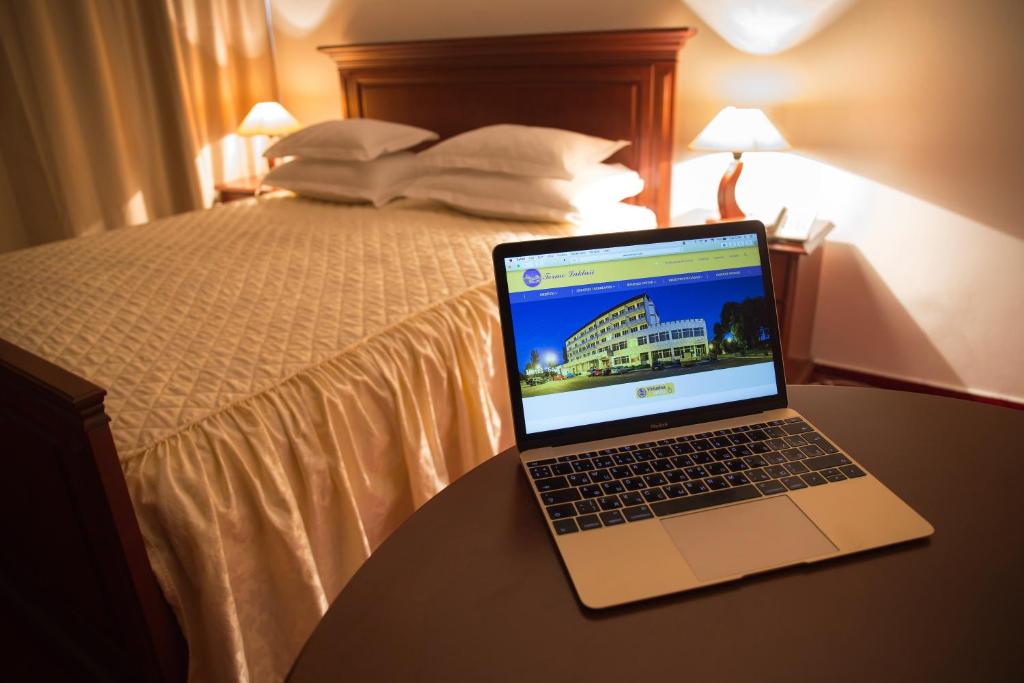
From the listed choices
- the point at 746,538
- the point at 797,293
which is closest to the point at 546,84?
the point at 797,293

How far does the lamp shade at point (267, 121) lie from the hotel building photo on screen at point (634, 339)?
8.95 ft

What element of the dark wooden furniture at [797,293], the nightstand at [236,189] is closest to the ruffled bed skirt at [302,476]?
the dark wooden furniture at [797,293]

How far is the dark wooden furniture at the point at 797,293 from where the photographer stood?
79.4 inches

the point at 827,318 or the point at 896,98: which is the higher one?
the point at 896,98

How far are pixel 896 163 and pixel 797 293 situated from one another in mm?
485

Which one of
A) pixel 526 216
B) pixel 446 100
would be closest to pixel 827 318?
pixel 526 216

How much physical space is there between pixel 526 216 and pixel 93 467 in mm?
1513

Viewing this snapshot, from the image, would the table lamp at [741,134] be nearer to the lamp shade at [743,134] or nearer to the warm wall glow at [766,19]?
the lamp shade at [743,134]

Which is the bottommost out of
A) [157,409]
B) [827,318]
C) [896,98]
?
[827,318]

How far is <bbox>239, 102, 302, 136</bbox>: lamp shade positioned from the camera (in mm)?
3086

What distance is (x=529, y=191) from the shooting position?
2184 millimetres

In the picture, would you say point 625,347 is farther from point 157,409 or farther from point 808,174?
point 808,174

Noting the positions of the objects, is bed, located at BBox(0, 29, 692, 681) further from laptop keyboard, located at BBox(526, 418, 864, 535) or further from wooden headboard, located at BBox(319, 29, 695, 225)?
laptop keyboard, located at BBox(526, 418, 864, 535)

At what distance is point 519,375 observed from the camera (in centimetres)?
79
